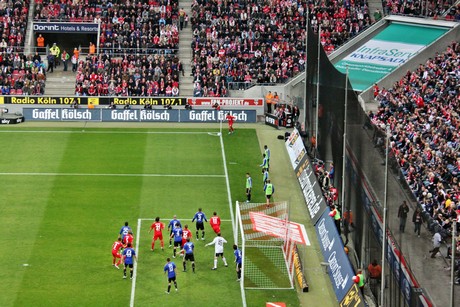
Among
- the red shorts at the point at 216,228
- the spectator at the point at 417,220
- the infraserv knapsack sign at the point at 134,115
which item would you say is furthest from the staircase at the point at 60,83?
the spectator at the point at 417,220

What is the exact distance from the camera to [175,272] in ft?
119

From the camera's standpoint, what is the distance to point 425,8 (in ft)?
222

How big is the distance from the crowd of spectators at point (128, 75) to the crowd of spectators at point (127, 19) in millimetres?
1364

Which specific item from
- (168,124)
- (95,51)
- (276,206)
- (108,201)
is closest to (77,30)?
(95,51)

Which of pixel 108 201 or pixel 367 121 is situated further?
pixel 108 201

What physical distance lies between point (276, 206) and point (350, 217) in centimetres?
522

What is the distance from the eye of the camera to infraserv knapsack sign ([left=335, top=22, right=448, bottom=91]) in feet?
206

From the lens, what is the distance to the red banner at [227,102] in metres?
62.8

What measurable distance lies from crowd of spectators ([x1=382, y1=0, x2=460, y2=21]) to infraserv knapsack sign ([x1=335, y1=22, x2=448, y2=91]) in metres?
1.13

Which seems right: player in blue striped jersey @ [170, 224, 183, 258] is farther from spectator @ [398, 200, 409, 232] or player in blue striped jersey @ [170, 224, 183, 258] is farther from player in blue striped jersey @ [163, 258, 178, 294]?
spectator @ [398, 200, 409, 232]

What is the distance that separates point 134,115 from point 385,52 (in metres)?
15.9

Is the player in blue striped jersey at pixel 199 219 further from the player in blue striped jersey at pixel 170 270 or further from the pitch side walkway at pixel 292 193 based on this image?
the player in blue striped jersey at pixel 170 270

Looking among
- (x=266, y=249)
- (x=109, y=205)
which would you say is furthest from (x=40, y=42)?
(x=266, y=249)

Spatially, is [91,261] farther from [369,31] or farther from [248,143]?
[369,31]
